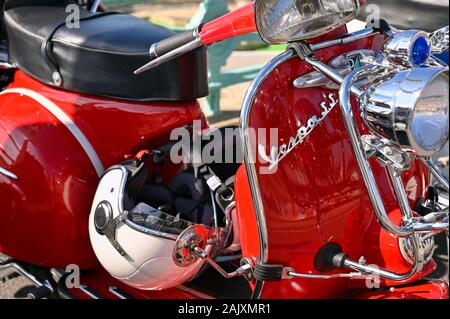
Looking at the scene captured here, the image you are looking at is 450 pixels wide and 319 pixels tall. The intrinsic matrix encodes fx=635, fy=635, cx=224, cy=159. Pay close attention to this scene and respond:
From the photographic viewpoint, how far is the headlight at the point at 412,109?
1.32 meters

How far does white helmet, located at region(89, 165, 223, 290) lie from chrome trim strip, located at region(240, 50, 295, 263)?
11.9 inches

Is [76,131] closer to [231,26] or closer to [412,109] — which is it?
[231,26]

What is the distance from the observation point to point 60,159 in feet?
6.74

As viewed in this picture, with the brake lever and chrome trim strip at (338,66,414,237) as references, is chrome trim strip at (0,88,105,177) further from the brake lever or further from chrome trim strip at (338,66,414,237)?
chrome trim strip at (338,66,414,237)

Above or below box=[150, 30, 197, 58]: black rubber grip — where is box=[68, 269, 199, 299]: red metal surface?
below

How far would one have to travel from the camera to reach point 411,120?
4.33 ft

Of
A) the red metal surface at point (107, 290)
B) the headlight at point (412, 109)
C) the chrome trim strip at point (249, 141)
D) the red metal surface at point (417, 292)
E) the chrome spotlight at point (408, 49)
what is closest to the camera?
the headlight at point (412, 109)

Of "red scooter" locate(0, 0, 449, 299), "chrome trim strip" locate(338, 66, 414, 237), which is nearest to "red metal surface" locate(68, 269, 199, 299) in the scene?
"red scooter" locate(0, 0, 449, 299)

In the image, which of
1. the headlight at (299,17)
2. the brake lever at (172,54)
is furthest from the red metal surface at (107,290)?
A: the headlight at (299,17)

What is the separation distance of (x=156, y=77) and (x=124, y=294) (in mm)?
742

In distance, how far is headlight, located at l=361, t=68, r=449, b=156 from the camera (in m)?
1.32

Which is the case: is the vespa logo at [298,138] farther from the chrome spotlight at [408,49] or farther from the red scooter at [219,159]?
the chrome spotlight at [408,49]

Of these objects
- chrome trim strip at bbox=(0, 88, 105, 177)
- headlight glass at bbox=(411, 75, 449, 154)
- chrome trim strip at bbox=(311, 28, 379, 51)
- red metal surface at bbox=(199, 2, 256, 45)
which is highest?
red metal surface at bbox=(199, 2, 256, 45)

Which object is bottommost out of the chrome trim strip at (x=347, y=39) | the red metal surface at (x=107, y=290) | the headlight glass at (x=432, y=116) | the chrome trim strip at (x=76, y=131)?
the red metal surface at (x=107, y=290)
